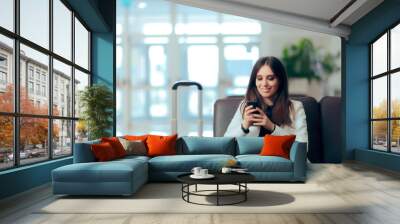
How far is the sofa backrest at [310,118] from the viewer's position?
9.30m

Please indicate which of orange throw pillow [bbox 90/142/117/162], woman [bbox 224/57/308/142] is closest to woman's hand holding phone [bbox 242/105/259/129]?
woman [bbox 224/57/308/142]

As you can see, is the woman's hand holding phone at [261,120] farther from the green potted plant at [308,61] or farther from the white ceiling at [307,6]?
the white ceiling at [307,6]

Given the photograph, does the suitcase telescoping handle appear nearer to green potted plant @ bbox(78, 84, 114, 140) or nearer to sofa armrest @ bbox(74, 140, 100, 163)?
green potted plant @ bbox(78, 84, 114, 140)

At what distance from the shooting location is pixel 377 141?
930cm

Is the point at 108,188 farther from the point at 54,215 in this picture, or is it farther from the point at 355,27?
the point at 355,27

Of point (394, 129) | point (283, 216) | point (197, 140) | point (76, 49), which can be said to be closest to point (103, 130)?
point (76, 49)

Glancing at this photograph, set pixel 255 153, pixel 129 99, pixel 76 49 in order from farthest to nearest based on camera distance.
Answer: pixel 129 99, pixel 76 49, pixel 255 153

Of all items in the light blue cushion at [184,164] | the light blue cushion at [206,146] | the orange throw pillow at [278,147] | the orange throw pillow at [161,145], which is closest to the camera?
the light blue cushion at [184,164]

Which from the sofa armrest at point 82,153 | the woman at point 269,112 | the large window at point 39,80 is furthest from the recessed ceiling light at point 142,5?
the sofa armrest at point 82,153

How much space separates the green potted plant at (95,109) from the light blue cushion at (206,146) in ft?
6.58

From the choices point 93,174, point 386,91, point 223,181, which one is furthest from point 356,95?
point 93,174

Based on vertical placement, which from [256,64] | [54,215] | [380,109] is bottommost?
[54,215]

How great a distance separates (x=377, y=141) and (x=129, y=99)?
20.3ft

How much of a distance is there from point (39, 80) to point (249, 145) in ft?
11.9
